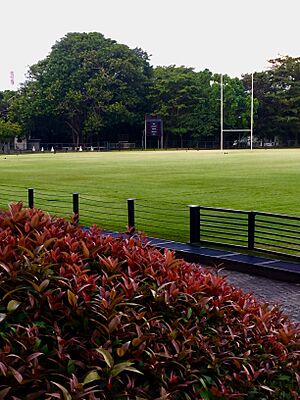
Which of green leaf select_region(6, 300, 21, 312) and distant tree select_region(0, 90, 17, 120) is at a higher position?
distant tree select_region(0, 90, 17, 120)

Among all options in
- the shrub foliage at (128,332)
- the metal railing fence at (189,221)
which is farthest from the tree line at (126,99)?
the shrub foliage at (128,332)

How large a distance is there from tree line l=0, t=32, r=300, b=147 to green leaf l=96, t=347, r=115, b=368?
85.2 meters

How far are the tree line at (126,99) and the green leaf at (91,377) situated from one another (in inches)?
3357

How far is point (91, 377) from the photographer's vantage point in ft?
7.38

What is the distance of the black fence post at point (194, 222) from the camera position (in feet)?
35.2

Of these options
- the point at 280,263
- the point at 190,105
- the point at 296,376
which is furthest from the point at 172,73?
the point at 296,376

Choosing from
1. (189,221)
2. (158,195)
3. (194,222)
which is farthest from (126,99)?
(194,222)

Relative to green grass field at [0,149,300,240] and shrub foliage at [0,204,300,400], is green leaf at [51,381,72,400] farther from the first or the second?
green grass field at [0,149,300,240]

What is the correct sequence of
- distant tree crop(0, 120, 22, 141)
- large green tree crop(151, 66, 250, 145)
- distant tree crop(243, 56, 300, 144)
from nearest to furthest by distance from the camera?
1. distant tree crop(0, 120, 22, 141)
2. large green tree crop(151, 66, 250, 145)
3. distant tree crop(243, 56, 300, 144)

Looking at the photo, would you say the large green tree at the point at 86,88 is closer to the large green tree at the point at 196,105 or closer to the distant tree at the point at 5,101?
the large green tree at the point at 196,105

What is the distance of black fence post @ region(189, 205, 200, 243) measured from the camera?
10742 millimetres

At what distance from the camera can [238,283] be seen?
28.4 feet

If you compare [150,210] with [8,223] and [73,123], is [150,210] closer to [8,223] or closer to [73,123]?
[8,223]

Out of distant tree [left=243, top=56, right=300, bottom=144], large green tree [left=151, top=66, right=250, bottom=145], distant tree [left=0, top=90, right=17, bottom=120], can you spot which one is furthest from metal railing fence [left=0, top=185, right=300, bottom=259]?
distant tree [left=0, top=90, right=17, bottom=120]
